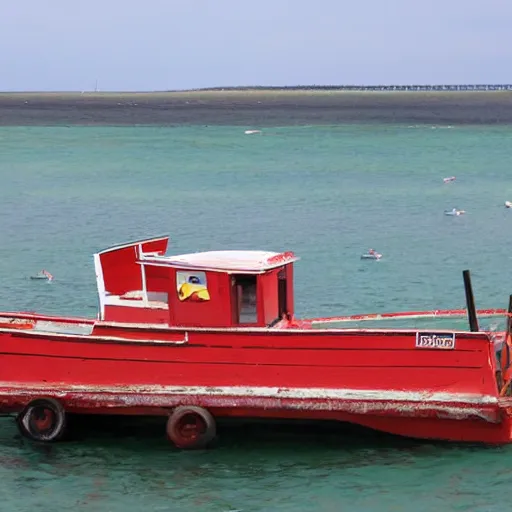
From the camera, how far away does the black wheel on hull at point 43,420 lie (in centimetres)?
1836

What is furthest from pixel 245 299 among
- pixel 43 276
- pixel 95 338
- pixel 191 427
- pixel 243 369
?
pixel 43 276

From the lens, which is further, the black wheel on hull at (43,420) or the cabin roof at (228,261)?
the cabin roof at (228,261)

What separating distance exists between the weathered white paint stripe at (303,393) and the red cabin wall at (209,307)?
3.24ft

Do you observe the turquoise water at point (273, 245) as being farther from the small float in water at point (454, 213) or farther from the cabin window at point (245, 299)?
the cabin window at point (245, 299)

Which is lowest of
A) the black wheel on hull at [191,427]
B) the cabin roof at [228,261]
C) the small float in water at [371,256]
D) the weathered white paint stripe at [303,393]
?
the black wheel on hull at [191,427]

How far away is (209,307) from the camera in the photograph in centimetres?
1852

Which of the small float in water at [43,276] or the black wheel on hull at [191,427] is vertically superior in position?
the small float in water at [43,276]

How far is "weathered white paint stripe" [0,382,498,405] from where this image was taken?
17.6 m

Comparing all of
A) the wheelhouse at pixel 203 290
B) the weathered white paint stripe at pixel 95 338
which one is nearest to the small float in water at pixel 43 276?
the wheelhouse at pixel 203 290

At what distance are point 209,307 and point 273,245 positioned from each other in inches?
884

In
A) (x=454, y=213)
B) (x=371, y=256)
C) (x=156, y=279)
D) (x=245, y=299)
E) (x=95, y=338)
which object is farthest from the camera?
(x=454, y=213)

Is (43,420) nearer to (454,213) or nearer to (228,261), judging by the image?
(228,261)

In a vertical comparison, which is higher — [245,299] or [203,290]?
[203,290]

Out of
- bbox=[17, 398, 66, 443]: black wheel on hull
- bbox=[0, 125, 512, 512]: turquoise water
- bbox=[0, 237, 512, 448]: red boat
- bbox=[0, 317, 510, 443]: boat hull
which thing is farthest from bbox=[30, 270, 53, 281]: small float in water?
bbox=[17, 398, 66, 443]: black wheel on hull
